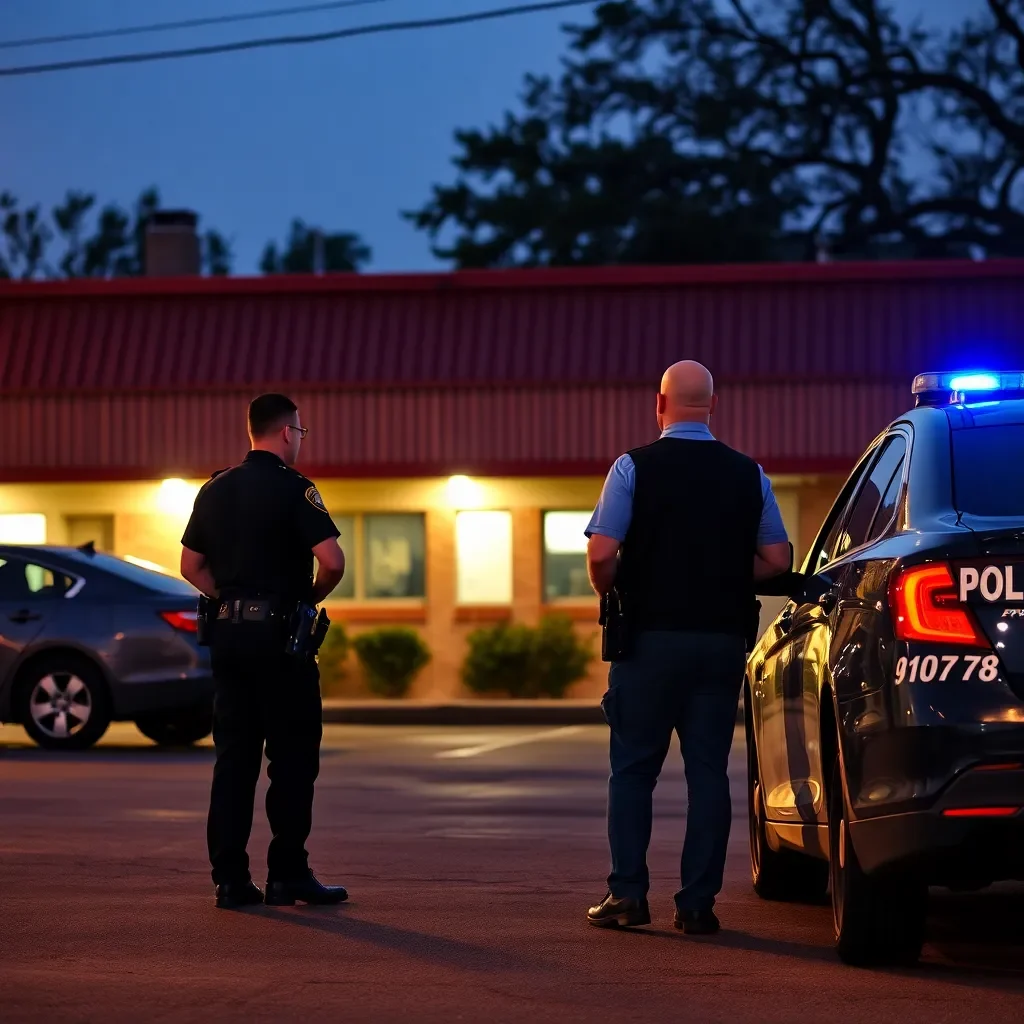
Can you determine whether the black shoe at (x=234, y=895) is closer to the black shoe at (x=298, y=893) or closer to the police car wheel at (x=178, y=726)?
the black shoe at (x=298, y=893)

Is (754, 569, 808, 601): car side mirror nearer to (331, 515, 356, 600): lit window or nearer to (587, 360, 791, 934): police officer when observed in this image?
(587, 360, 791, 934): police officer

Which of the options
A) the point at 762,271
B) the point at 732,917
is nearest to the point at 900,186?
the point at 762,271

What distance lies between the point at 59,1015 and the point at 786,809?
2.85m

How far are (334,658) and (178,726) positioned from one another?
8.35m

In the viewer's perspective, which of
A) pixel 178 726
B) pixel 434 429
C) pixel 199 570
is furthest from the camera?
pixel 434 429

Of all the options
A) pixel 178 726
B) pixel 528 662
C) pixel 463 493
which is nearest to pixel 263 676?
pixel 178 726

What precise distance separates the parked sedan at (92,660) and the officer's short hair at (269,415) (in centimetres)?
835

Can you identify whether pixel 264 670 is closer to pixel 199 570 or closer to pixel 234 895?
pixel 199 570

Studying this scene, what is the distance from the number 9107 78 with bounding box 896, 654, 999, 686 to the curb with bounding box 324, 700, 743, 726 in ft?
53.3

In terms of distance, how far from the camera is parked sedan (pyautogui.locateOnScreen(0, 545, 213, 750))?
1711 centimetres

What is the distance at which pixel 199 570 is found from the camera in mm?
8844

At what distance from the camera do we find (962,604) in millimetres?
6227

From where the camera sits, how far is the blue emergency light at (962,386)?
7547 mm

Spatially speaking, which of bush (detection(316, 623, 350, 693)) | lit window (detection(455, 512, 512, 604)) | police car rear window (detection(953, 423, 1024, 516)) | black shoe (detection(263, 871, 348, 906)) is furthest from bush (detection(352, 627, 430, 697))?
police car rear window (detection(953, 423, 1024, 516))
